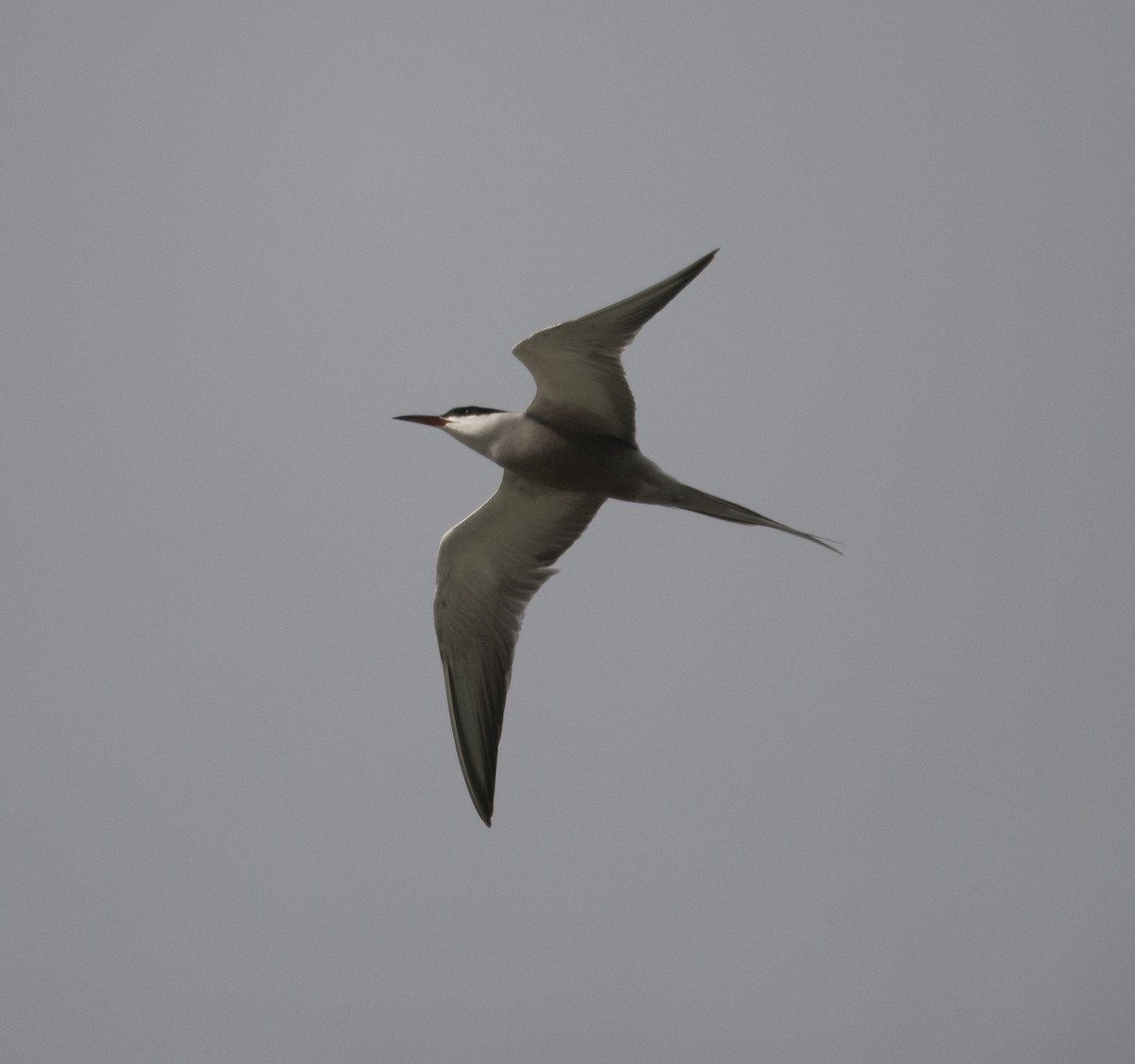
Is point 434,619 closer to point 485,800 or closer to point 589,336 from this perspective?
point 485,800

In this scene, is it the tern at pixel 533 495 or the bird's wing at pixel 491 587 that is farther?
the bird's wing at pixel 491 587

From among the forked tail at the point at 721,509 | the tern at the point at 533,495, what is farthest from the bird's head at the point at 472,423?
the forked tail at the point at 721,509

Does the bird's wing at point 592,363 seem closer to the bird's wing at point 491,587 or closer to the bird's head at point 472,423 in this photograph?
the bird's head at point 472,423

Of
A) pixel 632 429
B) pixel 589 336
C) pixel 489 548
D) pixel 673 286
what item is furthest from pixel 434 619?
pixel 673 286

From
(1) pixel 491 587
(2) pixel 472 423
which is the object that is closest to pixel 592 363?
(2) pixel 472 423

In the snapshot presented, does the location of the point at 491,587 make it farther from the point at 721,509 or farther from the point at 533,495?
the point at 721,509

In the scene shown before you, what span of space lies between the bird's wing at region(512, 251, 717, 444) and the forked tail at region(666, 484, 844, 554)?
1.36ft

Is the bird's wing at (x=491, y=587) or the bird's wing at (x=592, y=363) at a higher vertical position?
the bird's wing at (x=592, y=363)

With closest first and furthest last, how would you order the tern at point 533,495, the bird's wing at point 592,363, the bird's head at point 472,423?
the bird's wing at point 592,363 < the tern at point 533,495 < the bird's head at point 472,423

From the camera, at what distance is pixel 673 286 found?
4.65 metres

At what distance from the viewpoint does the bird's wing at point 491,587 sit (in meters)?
6.13

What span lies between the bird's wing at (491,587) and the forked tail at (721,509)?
73 cm

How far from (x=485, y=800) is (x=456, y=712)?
0.50m

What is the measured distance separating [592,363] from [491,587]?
62.8 inches
